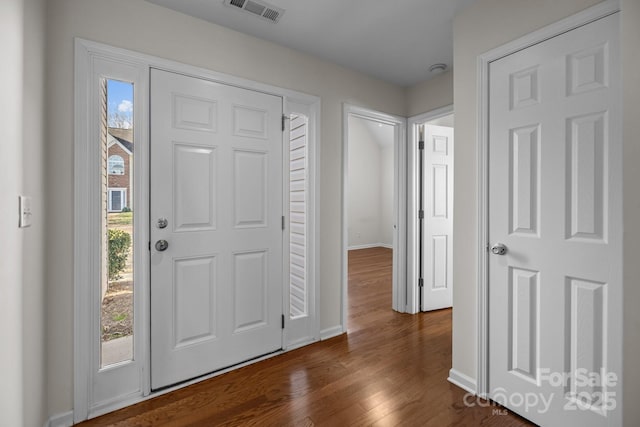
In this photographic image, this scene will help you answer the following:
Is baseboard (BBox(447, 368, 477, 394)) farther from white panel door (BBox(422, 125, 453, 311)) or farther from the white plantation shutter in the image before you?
white panel door (BBox(422, 125, 453, 311))

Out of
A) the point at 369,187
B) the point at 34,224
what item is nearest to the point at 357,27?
the point at 34,224

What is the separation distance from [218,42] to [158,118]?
0.71 m

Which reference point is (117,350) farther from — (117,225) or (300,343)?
(300,343)

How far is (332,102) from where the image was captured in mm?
2725

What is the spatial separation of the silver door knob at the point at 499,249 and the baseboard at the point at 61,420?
2573 mm

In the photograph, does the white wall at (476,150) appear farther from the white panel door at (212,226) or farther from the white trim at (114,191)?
the white trim at (114,191)

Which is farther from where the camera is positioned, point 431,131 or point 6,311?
point 431,131

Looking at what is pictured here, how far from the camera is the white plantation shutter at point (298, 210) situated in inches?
102

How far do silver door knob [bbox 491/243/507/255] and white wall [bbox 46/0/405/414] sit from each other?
52.0 inches

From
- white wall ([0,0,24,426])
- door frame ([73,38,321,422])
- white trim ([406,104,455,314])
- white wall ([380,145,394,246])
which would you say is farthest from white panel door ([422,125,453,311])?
white wall ([380,145,394,246])

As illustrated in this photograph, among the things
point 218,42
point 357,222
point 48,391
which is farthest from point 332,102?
point 357,222

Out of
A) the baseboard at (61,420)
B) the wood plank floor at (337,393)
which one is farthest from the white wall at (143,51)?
the wood plank floor at (337,393)

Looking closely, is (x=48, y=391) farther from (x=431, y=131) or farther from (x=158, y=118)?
(x=431, y=131)

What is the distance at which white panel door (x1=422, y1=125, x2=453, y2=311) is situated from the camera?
3371mm
